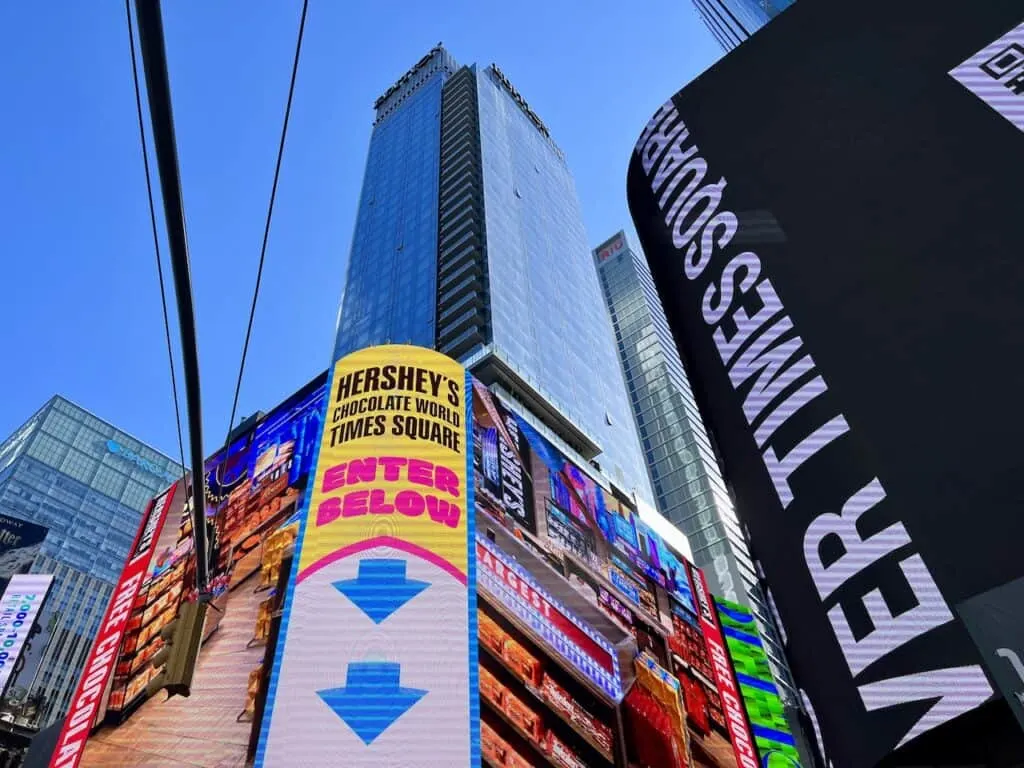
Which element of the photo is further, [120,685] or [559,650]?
[120,685]

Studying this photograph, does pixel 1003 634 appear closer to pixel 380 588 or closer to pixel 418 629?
pixel 418 629

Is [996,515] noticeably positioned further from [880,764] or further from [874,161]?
[874,161]

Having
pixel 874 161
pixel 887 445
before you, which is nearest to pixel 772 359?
pixel 887 445

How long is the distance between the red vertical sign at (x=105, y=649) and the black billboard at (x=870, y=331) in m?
29.5

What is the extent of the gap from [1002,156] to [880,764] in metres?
6.62

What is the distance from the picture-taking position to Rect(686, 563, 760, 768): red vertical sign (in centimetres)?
3566

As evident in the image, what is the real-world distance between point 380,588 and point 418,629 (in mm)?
1873

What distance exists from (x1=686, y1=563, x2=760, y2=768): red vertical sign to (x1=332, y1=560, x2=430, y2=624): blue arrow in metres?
20.7

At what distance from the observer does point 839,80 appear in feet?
33.8

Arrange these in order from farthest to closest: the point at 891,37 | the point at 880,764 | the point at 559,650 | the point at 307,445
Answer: the point at 307,445
the point at 559,650
the point at 891,37
the point at 880,764

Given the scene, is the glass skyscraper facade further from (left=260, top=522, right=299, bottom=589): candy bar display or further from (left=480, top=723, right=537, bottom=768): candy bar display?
(left=480, top=723, right=537, bottom=768): candy bar display

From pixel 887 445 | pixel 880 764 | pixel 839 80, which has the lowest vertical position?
pixel 880 764

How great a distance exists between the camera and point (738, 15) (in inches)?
3017

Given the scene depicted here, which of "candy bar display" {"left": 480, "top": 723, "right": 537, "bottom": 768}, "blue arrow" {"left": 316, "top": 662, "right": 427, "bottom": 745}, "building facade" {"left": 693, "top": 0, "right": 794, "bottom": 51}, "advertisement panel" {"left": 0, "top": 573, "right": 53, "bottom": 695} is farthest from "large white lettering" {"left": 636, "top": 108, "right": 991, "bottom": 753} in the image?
"building facade" {"left": 693, "top": 0, "right": 794, "bottom": 51}
